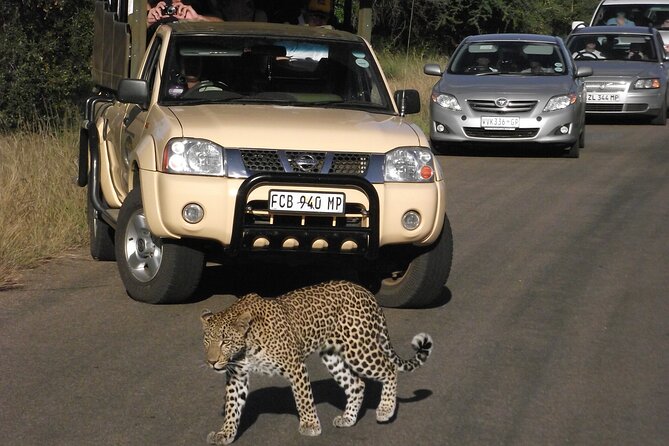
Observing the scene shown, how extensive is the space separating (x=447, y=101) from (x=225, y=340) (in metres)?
11.9

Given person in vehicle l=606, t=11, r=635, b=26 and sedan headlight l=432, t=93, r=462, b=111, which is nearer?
sedan headlight l=432, t=93, r=462, b=111

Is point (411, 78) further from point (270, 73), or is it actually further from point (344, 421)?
point (344, 421)

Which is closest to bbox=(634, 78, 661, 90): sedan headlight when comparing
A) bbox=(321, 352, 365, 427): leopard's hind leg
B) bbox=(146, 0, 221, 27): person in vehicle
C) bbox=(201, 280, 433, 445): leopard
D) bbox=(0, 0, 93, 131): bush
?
bbox=(0, 0, 93, 131): bush

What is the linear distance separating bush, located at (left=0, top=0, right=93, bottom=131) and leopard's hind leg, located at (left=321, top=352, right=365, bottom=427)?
9.98 metres

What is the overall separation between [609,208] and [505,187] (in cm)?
156

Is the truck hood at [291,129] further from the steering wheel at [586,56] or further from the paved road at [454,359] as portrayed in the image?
the steering wheel at [586,56]

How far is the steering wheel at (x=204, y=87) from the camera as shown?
8562 millimetres

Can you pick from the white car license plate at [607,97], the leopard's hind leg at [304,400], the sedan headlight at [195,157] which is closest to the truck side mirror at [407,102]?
the sedan headlight at [195,157]

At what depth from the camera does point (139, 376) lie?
6566mm

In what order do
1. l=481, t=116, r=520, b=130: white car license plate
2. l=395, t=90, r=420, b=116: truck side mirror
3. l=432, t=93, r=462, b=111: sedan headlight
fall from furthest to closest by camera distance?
l=432, t=93, r=462, b=111: sedan headlight < l=481, t=116, r=520, b=130: white car license plate < l=395, t=90, r=420, b=116: truck side mirror

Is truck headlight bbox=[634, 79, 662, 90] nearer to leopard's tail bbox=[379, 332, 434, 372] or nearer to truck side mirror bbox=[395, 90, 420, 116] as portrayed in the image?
truck side mirror bbox=[395, 90, 420, 116]

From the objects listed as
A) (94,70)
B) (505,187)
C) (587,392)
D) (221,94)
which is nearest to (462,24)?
(505,187)

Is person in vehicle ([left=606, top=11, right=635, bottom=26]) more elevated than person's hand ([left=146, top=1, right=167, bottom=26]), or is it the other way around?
person's hand ([left=146, top=1, right=167, bottom=26])

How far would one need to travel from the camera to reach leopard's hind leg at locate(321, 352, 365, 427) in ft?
18.9
